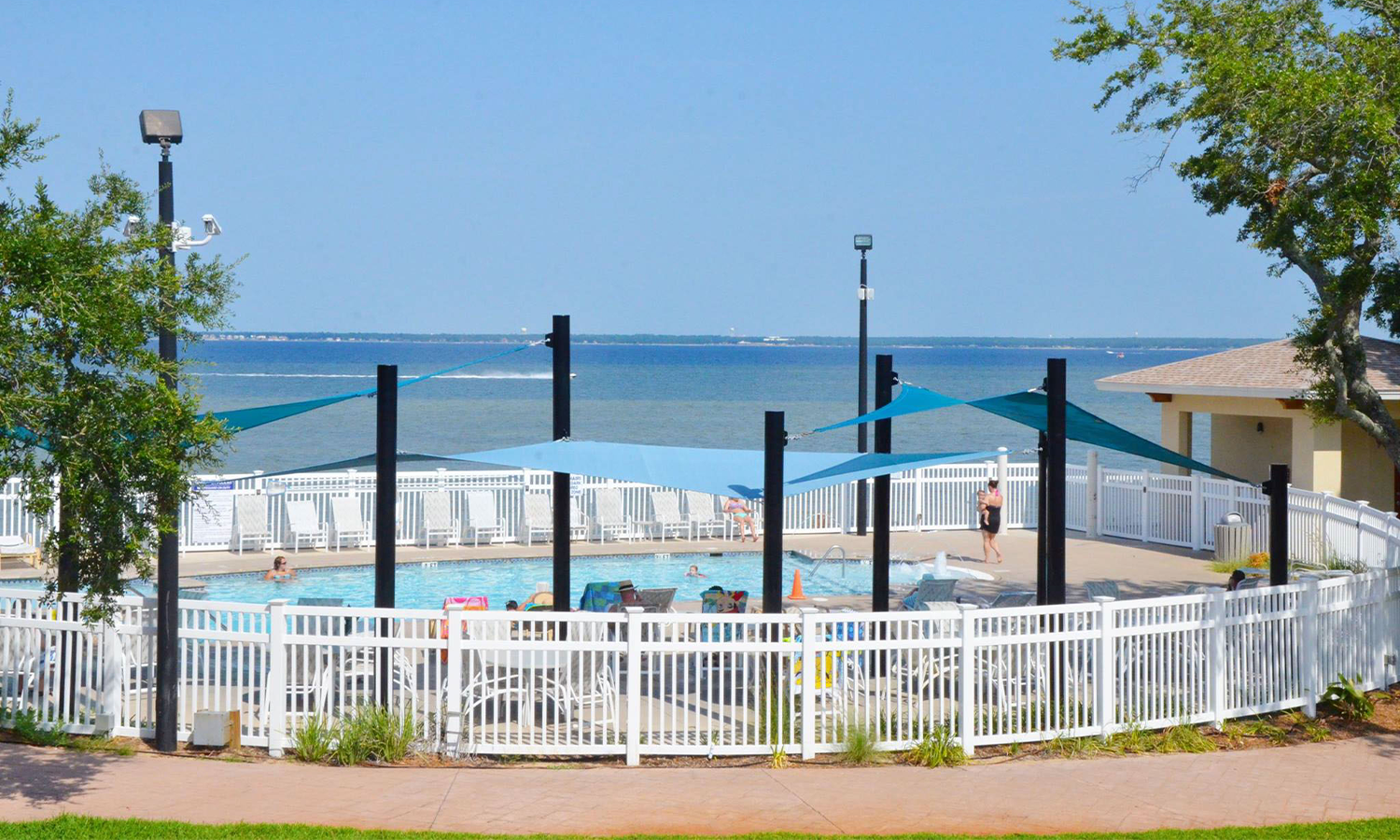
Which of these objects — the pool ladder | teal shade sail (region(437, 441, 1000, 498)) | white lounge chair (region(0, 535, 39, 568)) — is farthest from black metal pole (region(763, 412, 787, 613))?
white lounge chair (region(0, 535, 39, 568))

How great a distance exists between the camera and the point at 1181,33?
13.4 meters

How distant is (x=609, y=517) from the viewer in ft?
68.5

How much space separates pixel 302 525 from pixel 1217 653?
44.5 ft

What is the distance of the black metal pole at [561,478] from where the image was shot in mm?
11414

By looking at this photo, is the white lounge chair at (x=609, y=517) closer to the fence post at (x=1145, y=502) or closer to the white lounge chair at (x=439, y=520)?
the white lounge chair at (x=439, y=520)

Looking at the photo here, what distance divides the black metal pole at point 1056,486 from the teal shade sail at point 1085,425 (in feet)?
1.97

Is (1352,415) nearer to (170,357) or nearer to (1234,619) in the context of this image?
(1234,619)

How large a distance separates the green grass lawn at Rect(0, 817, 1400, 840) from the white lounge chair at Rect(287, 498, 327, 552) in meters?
12.3

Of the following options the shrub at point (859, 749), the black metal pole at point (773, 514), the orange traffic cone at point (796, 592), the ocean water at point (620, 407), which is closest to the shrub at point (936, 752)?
the shrub at point (859, 749)

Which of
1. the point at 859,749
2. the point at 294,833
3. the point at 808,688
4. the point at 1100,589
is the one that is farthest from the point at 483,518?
the point at 294,833

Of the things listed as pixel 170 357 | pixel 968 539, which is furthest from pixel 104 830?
pixel 968 539

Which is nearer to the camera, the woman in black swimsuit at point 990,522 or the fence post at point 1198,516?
the woman in black swimsuit at point 990,522

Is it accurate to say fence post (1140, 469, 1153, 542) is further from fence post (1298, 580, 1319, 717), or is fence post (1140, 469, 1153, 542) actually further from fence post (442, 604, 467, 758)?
fence post (442, 604, 467, 758)

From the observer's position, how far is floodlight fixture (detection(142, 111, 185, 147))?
8.77 meters
